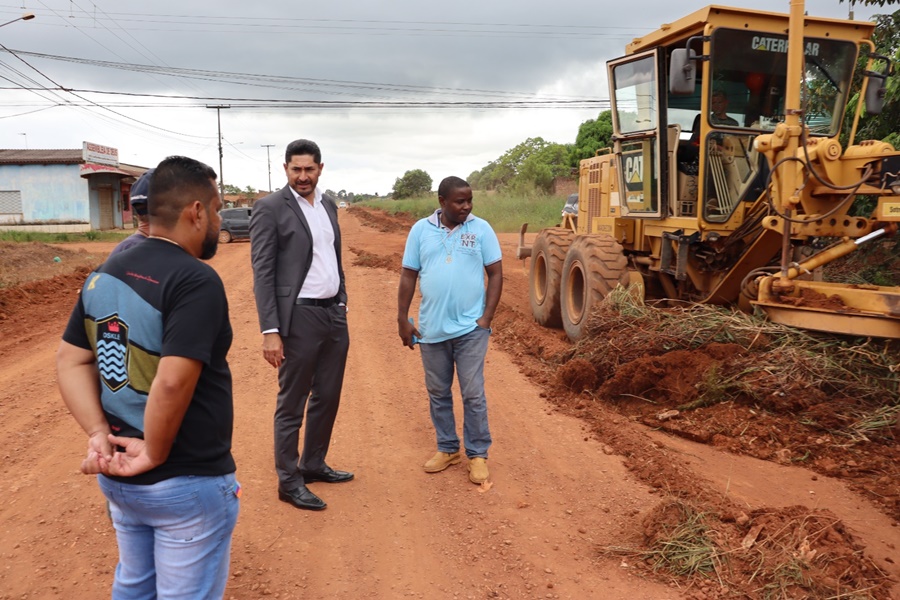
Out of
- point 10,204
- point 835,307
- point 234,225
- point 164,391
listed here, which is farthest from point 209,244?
point 10,204

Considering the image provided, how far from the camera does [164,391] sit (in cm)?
208

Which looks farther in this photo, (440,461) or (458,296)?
(440,461)

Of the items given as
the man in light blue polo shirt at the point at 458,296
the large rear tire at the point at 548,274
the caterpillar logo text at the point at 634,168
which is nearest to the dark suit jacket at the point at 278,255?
the man in light blue polo shirt at the point at 458,296

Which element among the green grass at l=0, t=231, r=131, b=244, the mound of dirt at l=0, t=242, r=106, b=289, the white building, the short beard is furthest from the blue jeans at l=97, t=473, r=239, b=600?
the white building

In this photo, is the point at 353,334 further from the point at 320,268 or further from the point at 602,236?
the point at 320,268

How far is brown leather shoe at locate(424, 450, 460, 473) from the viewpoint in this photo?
4875 mm

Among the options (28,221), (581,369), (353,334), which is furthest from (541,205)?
(581,369)

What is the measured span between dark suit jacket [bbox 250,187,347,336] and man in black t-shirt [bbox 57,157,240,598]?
1794 millimetres

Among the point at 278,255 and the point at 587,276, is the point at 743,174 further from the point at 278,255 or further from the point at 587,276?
the point at 278,255

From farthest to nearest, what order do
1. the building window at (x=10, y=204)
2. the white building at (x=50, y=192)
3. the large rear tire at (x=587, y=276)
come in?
the building window at (x=10, y=204) < the white building at (x=50, y=192) < the large rear tire at (x=587, y=276)

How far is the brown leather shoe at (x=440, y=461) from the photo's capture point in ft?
16.0

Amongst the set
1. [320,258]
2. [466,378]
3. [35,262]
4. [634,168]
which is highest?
[634,168]

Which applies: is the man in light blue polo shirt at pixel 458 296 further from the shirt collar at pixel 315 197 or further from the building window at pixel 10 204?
the building window at pixel 10 204

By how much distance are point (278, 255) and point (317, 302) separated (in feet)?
1.15
